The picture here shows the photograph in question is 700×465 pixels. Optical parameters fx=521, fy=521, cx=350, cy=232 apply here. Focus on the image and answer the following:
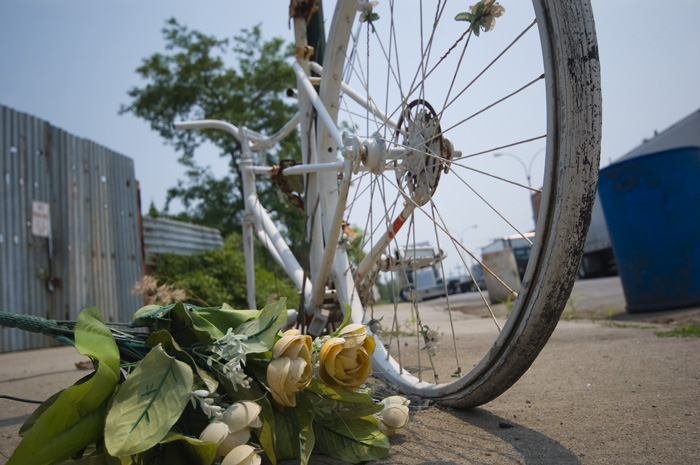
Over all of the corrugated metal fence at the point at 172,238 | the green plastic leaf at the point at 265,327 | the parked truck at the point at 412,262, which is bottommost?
the green plastic leaf at the point at 265,327

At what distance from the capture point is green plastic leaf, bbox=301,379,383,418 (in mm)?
1209

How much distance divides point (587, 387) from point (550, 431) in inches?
23.1

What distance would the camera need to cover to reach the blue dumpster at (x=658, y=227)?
491 centimetres

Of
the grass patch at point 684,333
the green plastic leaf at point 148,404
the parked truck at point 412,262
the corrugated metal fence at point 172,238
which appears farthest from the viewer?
the corrugated metal fence at point 172,238

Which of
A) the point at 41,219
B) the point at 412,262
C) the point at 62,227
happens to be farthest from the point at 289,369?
the point at 62,227

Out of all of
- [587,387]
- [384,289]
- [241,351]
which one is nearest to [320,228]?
[587,387]

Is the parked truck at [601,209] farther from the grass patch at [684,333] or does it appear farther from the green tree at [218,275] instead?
the grass patch at [684,333]

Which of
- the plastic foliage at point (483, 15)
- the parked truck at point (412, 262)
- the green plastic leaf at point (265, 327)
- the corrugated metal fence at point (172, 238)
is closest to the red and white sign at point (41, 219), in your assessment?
the corrugated metal fence at point (172, 238)

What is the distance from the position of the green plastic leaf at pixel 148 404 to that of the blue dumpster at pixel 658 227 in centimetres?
514

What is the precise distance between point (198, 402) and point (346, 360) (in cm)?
33

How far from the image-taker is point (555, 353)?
265cm

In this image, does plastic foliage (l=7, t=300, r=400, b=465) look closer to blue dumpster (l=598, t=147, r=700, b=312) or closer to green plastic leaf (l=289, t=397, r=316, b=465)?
green plastic leaf (l=289, t=397, r=316, b=465)

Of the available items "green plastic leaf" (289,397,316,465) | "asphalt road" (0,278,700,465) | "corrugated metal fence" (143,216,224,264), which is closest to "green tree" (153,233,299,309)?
"corrugated metal fence" (143,216,224,264)

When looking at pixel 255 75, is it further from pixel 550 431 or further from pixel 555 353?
pixel 550 431
